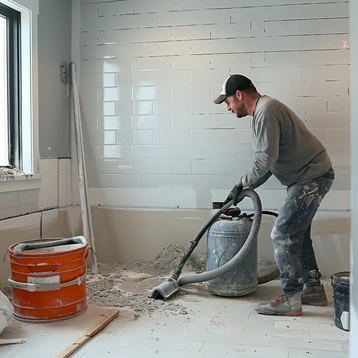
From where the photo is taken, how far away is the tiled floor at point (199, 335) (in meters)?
2.57

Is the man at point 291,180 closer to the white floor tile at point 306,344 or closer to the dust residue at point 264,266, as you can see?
the white floor tile at point 306,344

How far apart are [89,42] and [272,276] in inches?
113

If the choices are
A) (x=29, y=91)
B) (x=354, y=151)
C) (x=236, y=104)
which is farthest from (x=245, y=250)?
(x=29, y=91)

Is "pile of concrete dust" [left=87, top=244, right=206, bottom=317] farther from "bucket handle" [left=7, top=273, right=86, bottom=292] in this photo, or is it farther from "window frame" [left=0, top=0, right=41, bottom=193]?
"window frame" [left=0, top=0, right=41, bottom=193]

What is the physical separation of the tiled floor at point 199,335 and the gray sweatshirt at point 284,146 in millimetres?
965

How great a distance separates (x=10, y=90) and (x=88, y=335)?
2367 mm

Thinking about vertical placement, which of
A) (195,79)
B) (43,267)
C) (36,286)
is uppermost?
(195,79)

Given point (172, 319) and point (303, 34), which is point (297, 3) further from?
point (172, 319)

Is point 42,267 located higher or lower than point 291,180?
lower

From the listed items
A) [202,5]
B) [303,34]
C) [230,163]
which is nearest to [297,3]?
[303,34]

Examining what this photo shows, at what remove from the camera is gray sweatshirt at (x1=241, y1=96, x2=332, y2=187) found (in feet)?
10.2

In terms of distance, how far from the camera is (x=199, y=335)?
2.83 m

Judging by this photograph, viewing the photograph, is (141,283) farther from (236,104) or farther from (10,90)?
(10,90)

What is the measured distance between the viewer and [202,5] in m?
4.42
